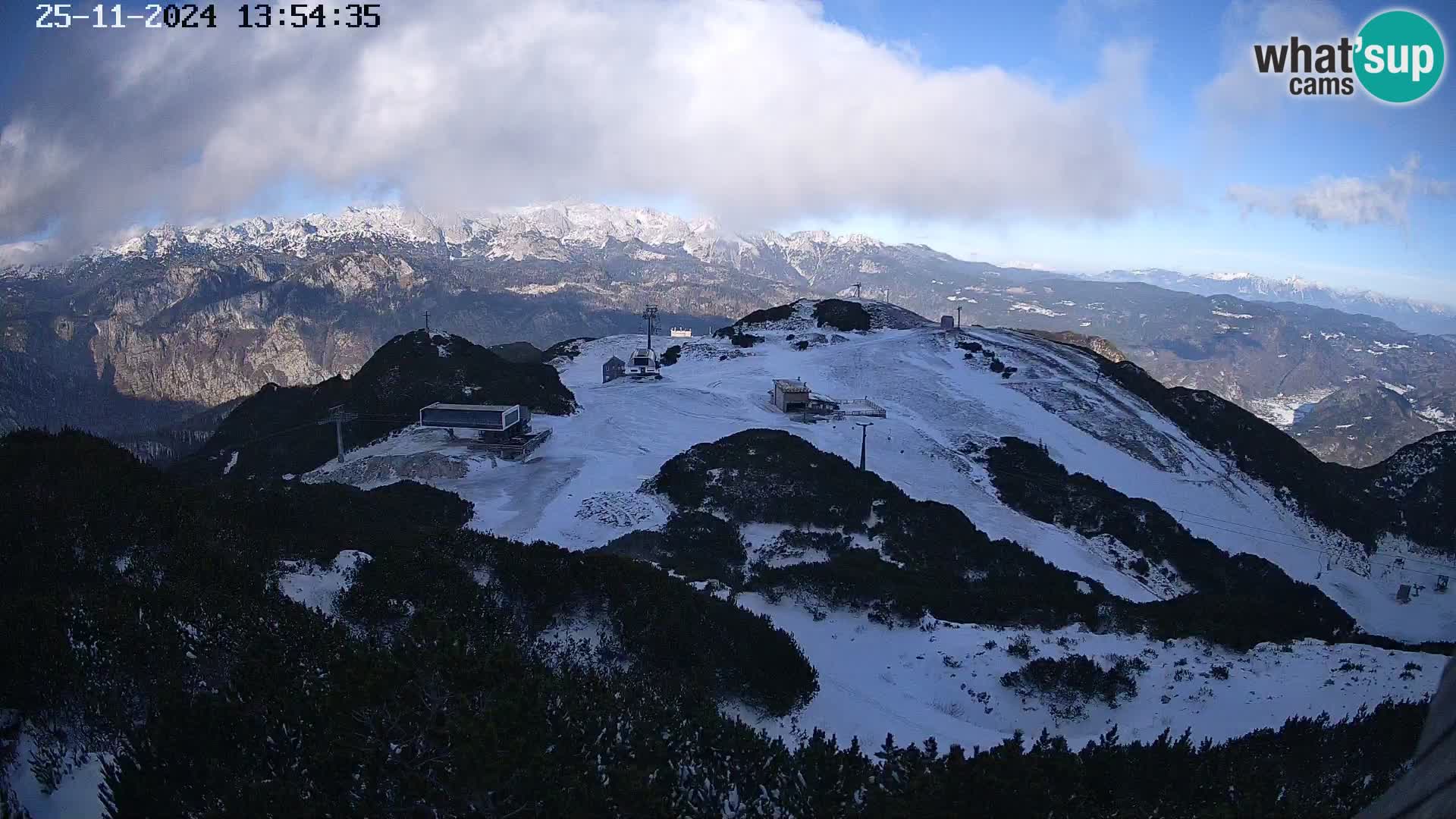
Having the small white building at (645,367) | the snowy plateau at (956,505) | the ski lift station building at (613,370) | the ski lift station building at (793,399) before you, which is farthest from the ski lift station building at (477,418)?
the ski lift station building at (613,370)

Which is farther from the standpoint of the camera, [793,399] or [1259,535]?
[793,399]

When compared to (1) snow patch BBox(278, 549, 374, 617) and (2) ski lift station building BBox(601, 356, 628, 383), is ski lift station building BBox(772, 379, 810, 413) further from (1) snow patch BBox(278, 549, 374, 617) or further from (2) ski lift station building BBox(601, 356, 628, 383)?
(1) snow patch BBox(278, 549, 374, 617)

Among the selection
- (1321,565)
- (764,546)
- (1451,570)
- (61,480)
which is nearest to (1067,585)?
(764,546)

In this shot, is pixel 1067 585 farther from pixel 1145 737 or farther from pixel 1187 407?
pixel 1187 407

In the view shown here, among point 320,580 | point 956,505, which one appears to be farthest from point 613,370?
point 320,580

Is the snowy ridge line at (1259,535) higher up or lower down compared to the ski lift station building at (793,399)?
lower down

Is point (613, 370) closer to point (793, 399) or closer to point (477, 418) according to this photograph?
point (793, 399)

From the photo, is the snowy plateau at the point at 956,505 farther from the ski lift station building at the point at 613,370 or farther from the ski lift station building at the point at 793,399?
the ski lift station building at the point at 613,370

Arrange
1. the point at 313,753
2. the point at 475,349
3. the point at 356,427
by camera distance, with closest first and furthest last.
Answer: the point at 313,753
the point at 356,427
the point at 475,349

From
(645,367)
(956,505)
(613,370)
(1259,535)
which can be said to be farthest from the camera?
(645,367)
